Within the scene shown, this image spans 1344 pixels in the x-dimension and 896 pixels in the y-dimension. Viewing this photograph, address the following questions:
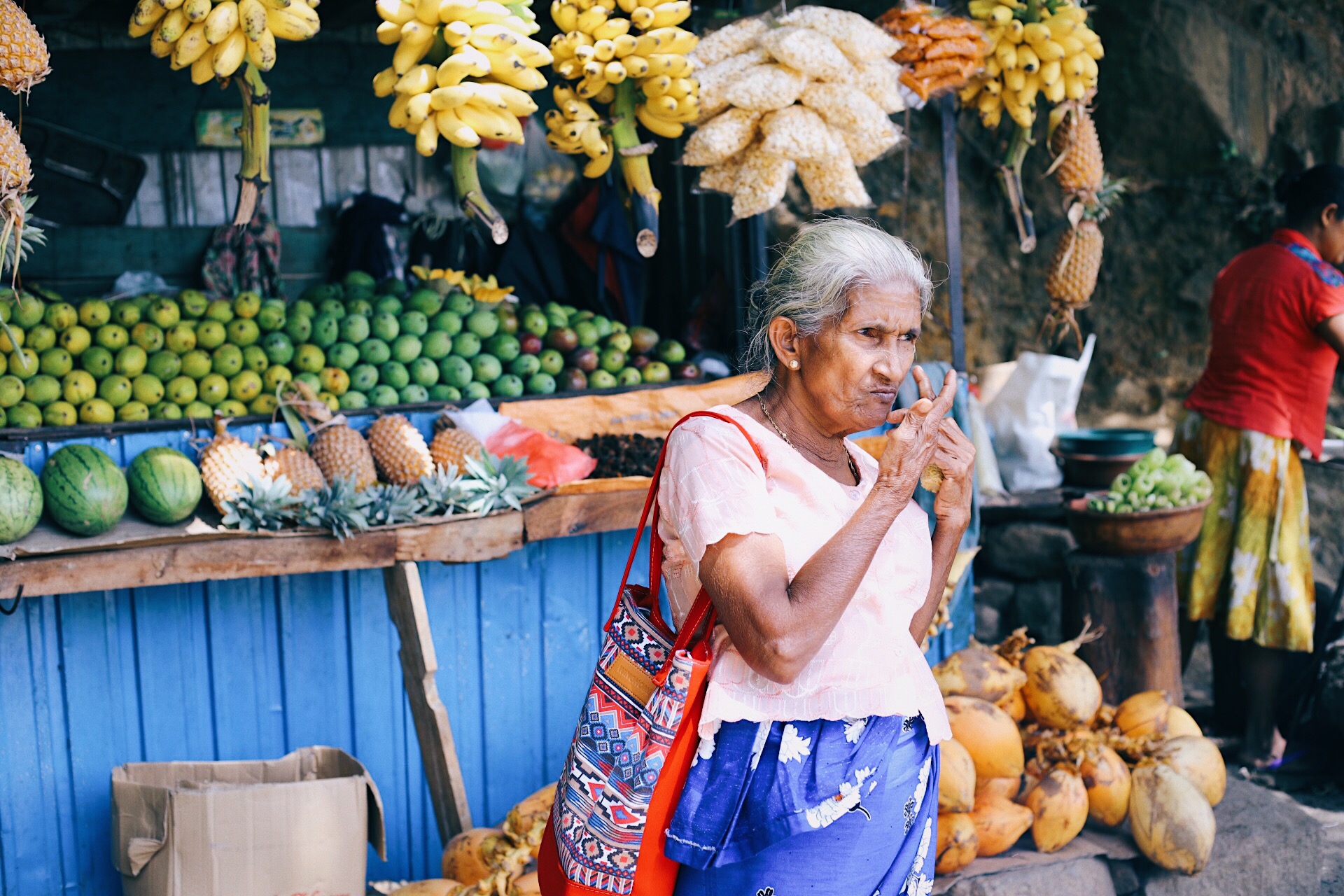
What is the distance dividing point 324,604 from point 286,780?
661mm

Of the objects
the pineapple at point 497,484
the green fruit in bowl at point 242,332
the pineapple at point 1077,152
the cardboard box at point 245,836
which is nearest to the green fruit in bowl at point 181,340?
the green fruit in bowl at point 242,332

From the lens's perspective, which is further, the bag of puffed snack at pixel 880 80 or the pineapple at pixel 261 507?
the bag of puffed snack at pixel 880 80

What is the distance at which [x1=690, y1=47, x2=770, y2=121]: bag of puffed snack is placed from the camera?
3.38 m

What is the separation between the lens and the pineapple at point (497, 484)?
10.3 ft

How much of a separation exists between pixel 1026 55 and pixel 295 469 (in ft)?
9.25

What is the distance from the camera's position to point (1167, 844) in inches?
123

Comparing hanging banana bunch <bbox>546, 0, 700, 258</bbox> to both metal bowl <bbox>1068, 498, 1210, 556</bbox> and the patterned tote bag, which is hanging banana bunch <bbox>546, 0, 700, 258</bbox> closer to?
the patterned tote bag

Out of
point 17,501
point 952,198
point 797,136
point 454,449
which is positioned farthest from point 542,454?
point 952,198

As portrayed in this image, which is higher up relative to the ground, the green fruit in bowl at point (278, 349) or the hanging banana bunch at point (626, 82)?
the hanging banana bunch at point (626, 82)

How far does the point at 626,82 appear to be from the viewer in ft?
10.6

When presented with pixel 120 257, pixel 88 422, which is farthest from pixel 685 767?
pixel 120 257

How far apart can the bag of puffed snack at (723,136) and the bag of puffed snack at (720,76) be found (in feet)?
0.16

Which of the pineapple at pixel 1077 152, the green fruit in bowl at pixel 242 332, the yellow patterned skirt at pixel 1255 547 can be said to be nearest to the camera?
the green fruit in bowl at pixel 242 332

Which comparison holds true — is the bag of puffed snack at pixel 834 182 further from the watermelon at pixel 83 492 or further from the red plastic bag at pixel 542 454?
the watermelon at pixel 83 492
